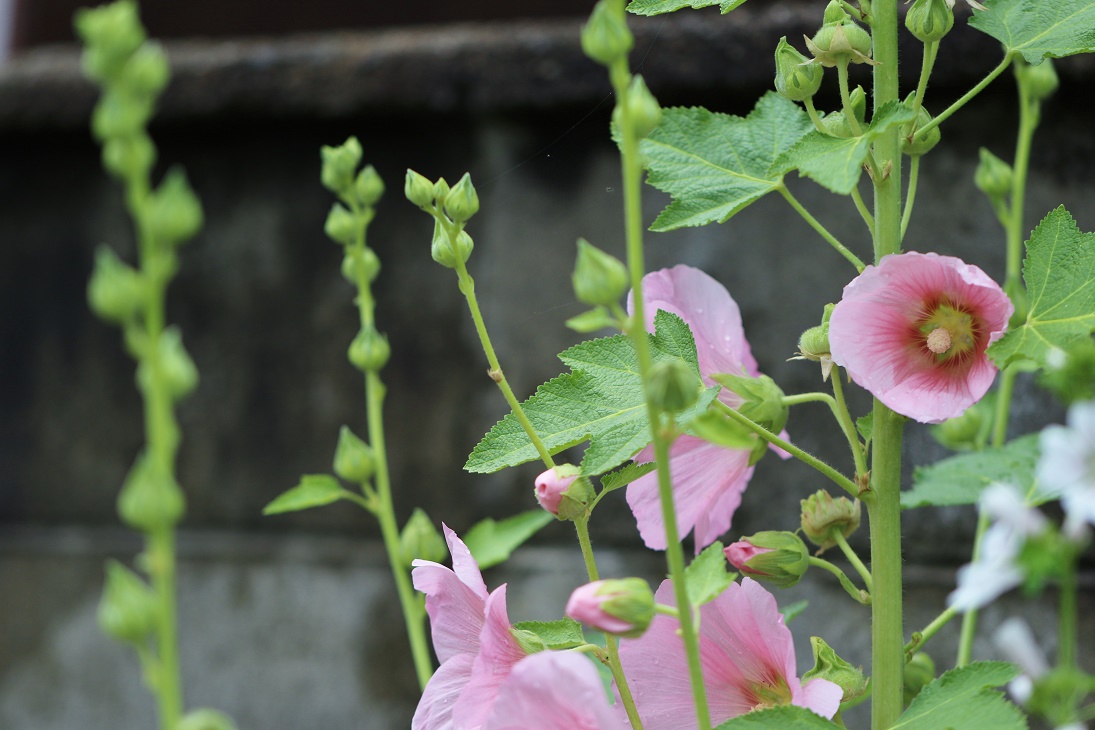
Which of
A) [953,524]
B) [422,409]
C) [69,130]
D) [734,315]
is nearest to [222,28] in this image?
[69,130]

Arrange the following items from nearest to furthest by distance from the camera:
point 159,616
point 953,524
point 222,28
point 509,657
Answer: point 159,616
point 509,657
point 953,524
point 222,28

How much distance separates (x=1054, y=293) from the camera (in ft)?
1.11

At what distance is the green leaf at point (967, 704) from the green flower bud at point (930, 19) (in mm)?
195

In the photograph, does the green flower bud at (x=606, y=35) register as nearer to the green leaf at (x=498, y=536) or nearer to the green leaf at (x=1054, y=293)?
the green leaf at (x=1054, y=293)

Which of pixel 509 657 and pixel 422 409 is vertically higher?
pixel 422 409

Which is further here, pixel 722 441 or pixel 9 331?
pixel 9 331

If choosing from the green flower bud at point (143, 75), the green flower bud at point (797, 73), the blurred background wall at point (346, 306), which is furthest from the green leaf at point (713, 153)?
the blurred background wall at point (346, 306)

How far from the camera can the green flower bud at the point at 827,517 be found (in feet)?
1.27

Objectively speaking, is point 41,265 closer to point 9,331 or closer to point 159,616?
point 9,331

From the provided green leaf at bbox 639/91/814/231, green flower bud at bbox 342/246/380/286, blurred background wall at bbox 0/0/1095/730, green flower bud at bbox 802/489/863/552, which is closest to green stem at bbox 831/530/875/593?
green flower bud at bbox 802/489/863/552

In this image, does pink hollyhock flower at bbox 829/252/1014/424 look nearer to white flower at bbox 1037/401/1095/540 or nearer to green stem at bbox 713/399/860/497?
green stem at bbox 713/399/860/497

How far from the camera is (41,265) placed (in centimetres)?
136

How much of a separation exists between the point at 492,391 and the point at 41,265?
63cm

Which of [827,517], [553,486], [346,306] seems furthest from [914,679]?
[346,306]
